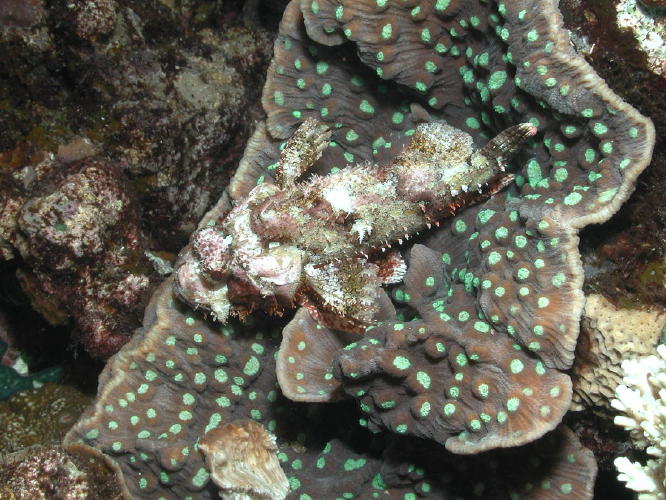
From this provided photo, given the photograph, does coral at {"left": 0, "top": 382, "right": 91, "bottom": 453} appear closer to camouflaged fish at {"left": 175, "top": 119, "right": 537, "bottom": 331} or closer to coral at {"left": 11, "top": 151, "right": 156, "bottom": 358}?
coral at {"left": 11, "top": 151, "right": 156, "bottom": 358}

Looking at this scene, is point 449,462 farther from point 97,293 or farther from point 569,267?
point 97,293

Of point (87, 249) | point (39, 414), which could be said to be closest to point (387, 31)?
point (87, 249)

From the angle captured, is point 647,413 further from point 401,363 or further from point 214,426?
point 214,426

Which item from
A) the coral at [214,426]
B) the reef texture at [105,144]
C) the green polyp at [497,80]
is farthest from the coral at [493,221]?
the reef texture at [105,144]

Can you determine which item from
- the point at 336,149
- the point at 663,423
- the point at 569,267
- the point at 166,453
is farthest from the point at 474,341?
the point at 166,453

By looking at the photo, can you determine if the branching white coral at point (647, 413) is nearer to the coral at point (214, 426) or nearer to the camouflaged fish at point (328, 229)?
the coral at point (214, 426)
